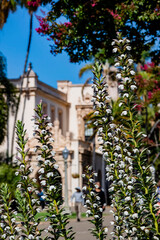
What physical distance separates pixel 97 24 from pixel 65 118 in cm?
3852

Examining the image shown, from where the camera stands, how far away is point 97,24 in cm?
1134

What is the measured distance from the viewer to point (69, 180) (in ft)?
127

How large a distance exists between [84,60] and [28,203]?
23.5 feet

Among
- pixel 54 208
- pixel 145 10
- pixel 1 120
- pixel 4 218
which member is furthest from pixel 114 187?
pixel 1 120

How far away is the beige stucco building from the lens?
38.5 meters

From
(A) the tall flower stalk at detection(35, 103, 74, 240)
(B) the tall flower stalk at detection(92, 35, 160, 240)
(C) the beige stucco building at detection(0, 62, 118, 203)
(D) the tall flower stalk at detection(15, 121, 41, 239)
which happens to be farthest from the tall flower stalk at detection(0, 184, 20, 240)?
(C) the beige stucco building at detection(0, 62, 118, 203)

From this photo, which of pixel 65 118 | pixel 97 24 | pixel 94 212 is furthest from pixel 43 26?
pixel 65 118

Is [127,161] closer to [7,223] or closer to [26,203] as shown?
[26,203]

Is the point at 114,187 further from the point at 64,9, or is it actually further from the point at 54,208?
the point at 64,9

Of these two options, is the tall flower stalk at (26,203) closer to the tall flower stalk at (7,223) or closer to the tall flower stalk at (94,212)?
the tall flower stalk at (7,223)

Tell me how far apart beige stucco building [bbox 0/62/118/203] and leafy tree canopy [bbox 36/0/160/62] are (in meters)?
21.7

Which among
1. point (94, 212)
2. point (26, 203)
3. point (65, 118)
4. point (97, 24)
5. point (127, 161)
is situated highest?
point (65, 118)

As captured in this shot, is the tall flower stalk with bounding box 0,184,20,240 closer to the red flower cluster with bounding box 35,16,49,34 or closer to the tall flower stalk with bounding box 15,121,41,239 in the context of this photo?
the tall flower stalk with bounding box 15,121,41,239

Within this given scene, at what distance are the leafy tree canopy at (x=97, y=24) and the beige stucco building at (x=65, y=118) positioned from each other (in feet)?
71.1
